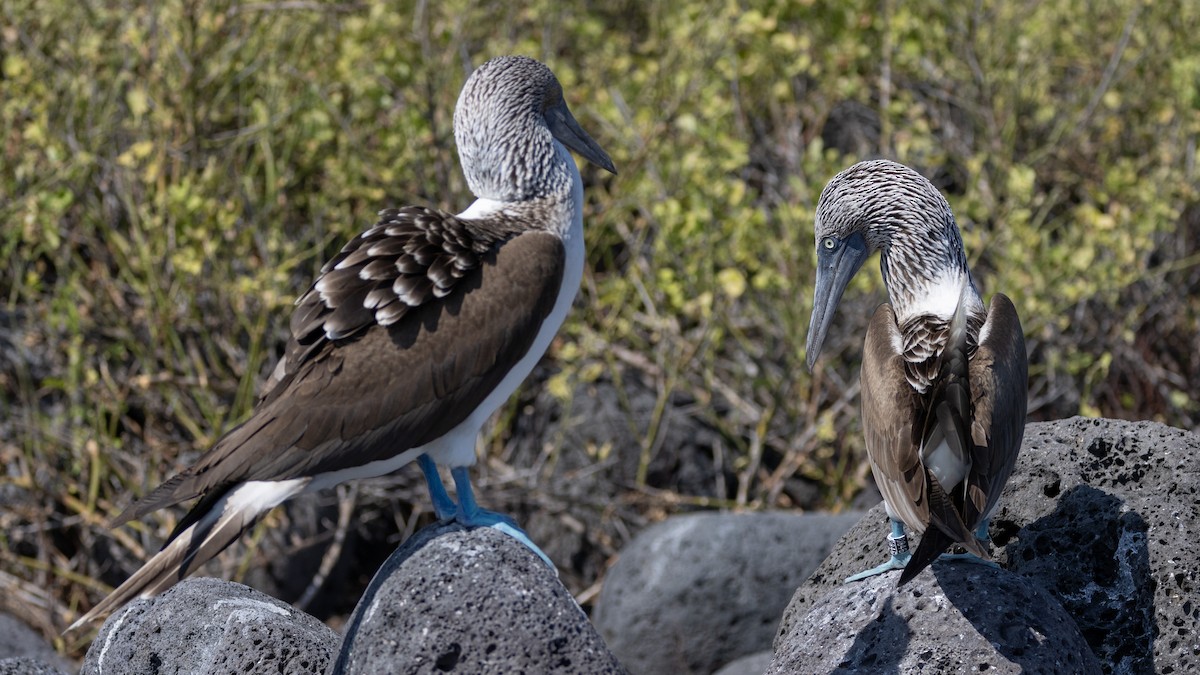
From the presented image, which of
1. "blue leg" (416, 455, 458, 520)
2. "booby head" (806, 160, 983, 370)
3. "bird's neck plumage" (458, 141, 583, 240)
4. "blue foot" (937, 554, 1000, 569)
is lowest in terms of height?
"blue foot" (937, 554, 1000, 569)

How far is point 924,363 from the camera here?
4.23m

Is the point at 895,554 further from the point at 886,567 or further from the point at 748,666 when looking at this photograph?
the point at 748,666

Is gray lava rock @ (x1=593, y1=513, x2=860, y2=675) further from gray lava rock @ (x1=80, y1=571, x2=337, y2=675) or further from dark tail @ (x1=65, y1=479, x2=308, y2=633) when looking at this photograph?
dark tail @ (x1=65, y1=479, x2=308, y2=633)

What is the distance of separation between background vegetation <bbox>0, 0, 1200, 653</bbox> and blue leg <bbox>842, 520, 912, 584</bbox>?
3621 millimetres

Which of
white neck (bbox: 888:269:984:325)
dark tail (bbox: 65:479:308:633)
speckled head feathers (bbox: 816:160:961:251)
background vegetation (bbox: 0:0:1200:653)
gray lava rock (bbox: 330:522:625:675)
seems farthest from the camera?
background vegetation (bbox: 0:0:1200:653)

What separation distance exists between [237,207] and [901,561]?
4916 millimetres

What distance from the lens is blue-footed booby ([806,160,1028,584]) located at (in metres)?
3.99

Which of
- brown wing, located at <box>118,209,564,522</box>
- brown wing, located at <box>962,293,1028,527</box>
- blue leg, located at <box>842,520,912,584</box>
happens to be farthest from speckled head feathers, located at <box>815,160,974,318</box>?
brown wing, located at <box>118,209,564,522</box>

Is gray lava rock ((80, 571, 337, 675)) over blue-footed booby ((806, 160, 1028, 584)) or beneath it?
beneath

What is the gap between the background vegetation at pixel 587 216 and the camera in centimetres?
815

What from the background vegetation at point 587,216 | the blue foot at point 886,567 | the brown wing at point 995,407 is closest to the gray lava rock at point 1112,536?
the blue foot at point 886,567

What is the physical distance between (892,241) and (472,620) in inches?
75.6

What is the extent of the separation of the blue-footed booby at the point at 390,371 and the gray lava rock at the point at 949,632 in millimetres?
899

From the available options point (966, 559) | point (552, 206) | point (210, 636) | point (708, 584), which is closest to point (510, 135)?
point (552, 206)
